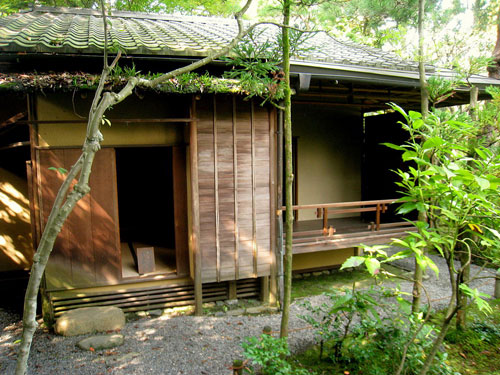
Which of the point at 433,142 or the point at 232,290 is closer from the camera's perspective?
the point at 433,142

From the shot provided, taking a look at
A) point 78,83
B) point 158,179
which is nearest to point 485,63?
point 78,83

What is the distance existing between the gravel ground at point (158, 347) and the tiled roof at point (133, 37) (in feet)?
11.3

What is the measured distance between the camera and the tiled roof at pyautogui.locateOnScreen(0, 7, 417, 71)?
4.44m

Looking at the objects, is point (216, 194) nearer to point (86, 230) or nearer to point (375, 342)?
point (86, 230)

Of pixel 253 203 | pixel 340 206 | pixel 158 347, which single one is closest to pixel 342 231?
pixel 340 206

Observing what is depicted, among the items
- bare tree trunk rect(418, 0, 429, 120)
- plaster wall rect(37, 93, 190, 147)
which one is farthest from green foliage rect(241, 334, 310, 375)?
plaster wall rect(37, 93, 190, 147)

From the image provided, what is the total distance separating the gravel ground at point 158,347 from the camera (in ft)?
12.5

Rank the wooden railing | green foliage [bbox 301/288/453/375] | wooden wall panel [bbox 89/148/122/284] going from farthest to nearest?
1. the wooden railing
2. wooden wall panel [bbox 89/148/122/284]
3. green foliage [bbox 301/288/453/375]

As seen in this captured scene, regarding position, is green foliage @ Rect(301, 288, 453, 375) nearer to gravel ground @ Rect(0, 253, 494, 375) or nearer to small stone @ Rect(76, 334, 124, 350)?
gravel ground @ Rect(0, 253, 494, 375)

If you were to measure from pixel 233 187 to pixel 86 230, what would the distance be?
7.05 ft

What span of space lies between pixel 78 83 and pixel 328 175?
19.7 feet

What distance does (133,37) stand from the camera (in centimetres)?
535

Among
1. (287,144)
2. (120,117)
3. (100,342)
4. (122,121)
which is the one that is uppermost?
(120,117)

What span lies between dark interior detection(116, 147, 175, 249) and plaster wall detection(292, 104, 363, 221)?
3560mm
